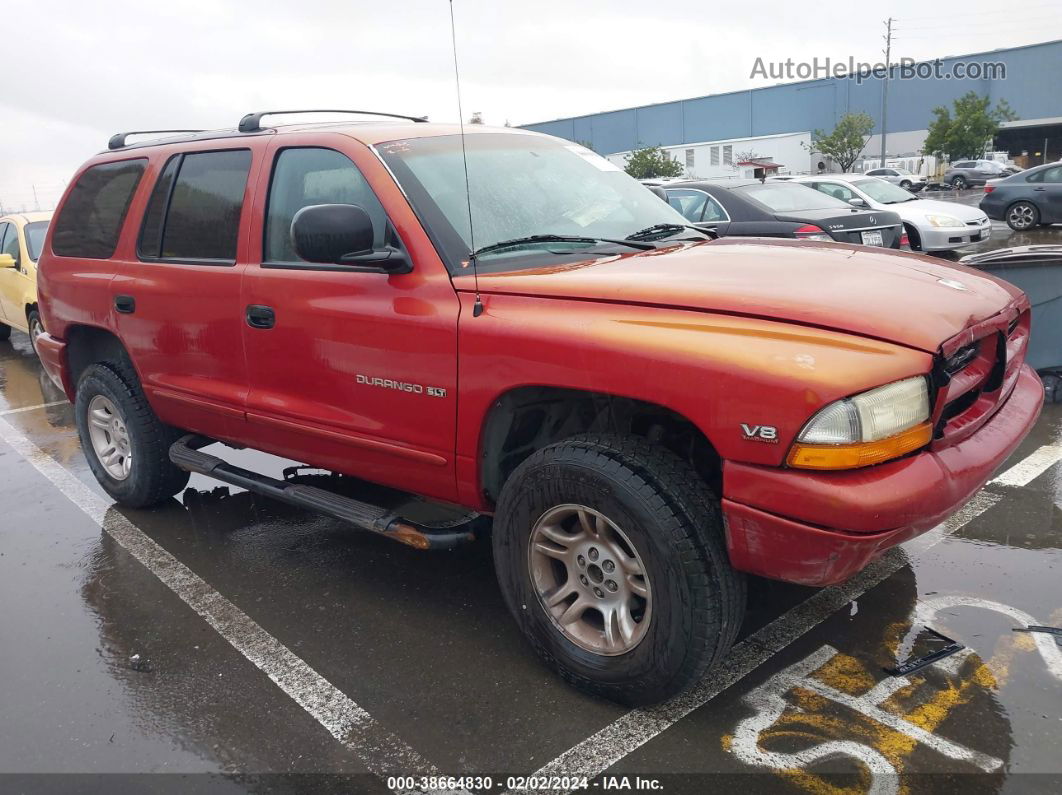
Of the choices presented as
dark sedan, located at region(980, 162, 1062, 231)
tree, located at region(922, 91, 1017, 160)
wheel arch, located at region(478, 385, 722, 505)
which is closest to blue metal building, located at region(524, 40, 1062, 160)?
tree, located at region(922, 91, 1017, 160)

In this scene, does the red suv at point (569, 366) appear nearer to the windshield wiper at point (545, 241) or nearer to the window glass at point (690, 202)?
the windshield wiper at point (545, 241)

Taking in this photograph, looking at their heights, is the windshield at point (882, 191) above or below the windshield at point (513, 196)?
below

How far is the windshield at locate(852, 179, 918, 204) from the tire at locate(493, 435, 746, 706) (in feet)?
40.1

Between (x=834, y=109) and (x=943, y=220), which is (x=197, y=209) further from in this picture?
(x=834, y=109)

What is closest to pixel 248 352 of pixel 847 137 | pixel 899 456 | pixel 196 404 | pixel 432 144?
pixel 196 404

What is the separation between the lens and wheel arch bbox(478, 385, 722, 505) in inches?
111

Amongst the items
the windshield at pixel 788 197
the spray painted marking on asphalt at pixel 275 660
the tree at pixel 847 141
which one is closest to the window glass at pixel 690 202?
the windshield at pixel 788 197

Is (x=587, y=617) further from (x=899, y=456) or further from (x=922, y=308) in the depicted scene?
(x=922, y=308)

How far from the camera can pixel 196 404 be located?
13.3 ft

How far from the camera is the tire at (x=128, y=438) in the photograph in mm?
4523

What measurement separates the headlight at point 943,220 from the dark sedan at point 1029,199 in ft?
17.3

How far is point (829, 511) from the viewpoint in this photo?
227 cm

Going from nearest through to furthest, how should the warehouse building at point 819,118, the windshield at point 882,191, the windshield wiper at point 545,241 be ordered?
the windshield wiper at point 545,241 < the windshield at point 882,191 < the warehouse building at point 819,118

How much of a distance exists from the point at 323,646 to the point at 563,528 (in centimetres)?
112
